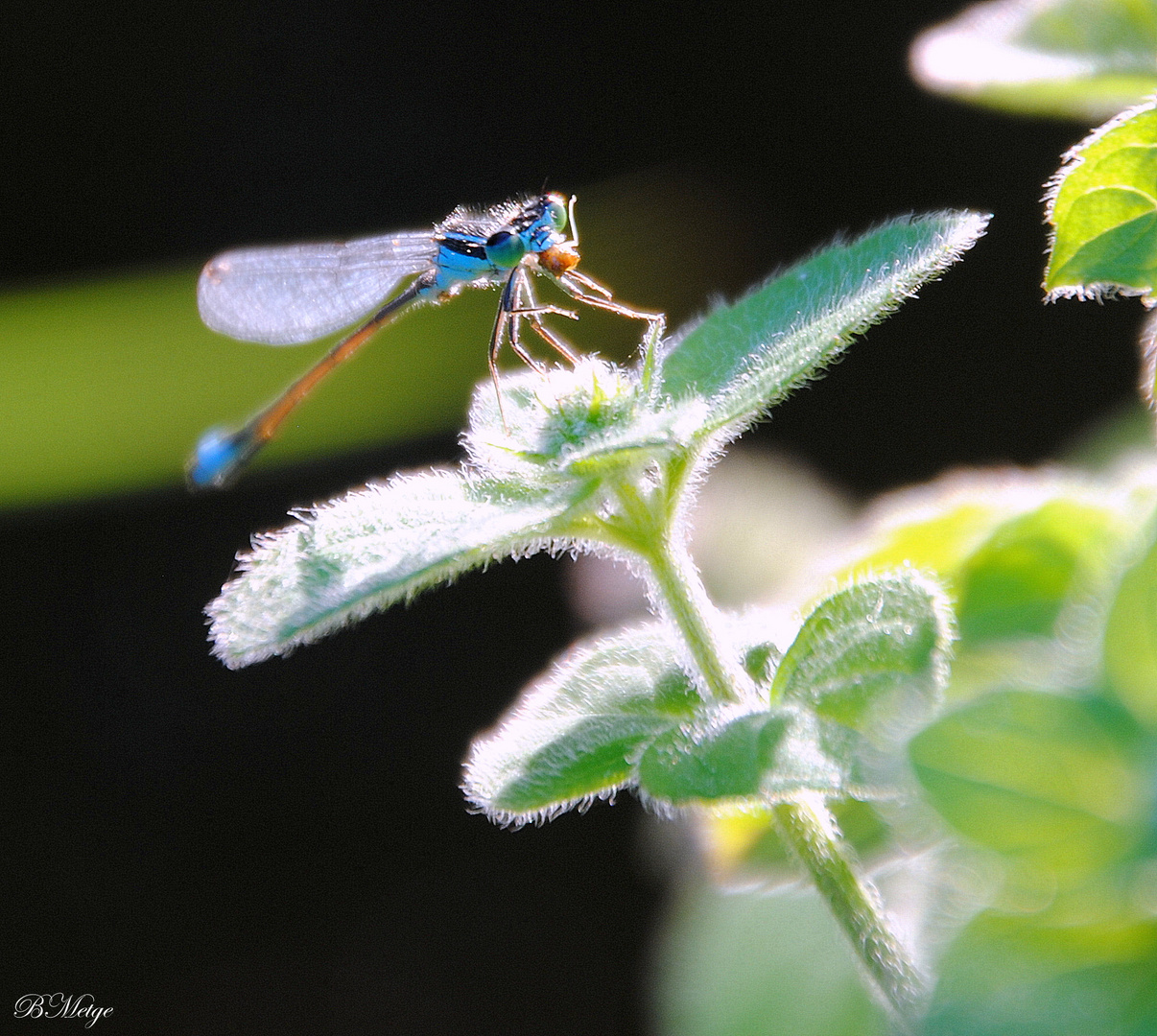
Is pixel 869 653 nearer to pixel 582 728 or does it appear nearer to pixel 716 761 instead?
pixel 716 761

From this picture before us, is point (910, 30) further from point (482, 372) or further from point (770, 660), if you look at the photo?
point (770, 660)

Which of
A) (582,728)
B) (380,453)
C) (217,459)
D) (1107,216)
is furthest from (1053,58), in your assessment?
(380,453)

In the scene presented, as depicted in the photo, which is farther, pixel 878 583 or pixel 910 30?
pixel 910 30

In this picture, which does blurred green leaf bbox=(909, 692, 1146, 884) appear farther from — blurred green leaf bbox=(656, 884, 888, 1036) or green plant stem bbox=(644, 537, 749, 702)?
blurred green leaf bbox=(656, 884, 888, 1036)

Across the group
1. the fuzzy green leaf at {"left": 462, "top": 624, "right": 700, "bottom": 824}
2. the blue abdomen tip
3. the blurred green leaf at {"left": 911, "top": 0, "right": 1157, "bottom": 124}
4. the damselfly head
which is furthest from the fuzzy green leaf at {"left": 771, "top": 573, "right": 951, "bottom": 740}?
the blue abdomen tip

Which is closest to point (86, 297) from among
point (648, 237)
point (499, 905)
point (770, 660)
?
point (648, 237)

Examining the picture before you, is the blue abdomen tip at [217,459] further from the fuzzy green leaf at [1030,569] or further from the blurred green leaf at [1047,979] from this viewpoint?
the blurred green leaf at [1047,979]

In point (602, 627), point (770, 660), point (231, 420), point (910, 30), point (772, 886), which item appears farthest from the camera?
point (910, 30)
